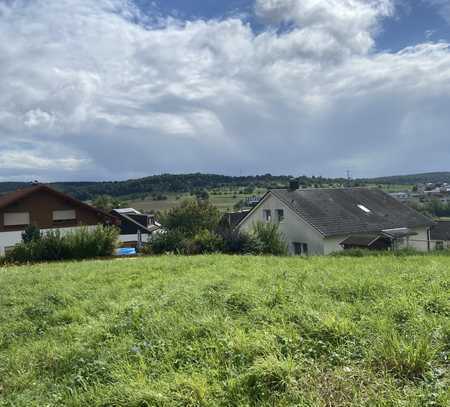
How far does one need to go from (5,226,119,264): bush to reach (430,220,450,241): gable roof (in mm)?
28548

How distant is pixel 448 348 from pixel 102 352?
3.23 metres

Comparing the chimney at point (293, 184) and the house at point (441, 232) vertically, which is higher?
the chimney at point (293, 184)

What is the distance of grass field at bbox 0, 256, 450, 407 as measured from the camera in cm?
→ 287

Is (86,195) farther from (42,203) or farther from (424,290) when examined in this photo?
(424,290)

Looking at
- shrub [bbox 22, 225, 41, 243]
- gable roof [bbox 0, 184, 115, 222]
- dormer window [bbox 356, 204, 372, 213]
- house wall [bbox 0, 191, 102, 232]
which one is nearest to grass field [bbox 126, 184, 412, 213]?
gable roof [bbox 0, 184, 115, 222]

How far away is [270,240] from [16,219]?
75.3ft

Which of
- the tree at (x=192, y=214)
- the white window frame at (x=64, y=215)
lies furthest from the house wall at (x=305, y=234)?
the tree at (x=192, y=214)

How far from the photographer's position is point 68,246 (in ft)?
44.2

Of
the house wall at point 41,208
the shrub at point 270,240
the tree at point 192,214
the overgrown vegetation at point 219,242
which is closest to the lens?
the overgrown vegetation at point 219,242

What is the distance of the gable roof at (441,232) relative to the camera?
33.0 meters

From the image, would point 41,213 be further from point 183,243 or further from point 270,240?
point 270,240

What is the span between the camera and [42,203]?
100 ft

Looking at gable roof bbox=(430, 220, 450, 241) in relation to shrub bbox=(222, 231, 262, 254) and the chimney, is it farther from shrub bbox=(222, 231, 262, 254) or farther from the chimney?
shrub bbox=(222, 231, 262, 254)

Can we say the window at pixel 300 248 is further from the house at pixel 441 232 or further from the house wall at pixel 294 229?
the house at pixel 441 232
